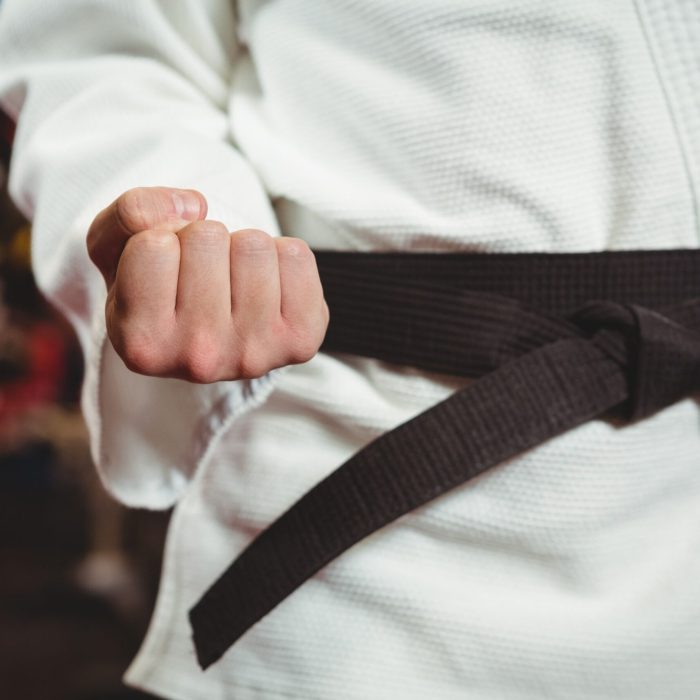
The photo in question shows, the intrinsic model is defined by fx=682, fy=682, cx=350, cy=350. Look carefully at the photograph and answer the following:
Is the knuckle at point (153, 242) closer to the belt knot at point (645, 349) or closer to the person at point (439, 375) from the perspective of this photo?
the person at point (439, 375)

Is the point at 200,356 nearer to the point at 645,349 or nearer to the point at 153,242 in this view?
the point at 153,242

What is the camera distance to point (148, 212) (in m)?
0.25

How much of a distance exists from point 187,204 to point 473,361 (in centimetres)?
19

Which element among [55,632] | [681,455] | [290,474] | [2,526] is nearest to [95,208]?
[290,474]

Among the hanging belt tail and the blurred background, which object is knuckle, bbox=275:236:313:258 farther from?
the blurred background

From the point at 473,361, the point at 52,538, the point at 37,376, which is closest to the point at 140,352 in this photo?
the point at 473,361

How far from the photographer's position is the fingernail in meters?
0.26

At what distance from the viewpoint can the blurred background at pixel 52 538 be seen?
49.8 inches

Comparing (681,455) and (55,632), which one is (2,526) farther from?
(681,455)

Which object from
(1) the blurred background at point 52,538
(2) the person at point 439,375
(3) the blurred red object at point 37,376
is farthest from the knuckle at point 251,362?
(3) the blurred red object at point 37,376

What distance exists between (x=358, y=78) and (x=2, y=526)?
5.14ft

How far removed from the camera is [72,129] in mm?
436

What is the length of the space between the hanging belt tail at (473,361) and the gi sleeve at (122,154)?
0.07m

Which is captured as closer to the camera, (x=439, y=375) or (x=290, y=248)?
(x=290, y=248)
